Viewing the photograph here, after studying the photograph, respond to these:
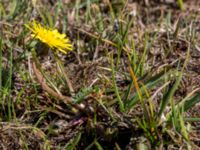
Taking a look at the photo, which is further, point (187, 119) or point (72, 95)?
point (72, 95)

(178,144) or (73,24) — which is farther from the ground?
(73,24)

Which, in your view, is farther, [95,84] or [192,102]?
[95,84]

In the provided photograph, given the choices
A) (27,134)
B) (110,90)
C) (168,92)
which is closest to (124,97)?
(110,90)

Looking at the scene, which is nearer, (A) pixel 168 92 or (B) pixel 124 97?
(A) pixel 168 92

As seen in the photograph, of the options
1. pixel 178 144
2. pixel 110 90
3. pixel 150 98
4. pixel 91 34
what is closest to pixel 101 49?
pixel 91 34

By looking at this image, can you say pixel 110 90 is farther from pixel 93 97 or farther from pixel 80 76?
pixel 80 76

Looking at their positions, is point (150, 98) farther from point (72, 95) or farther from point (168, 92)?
point (72, 95)

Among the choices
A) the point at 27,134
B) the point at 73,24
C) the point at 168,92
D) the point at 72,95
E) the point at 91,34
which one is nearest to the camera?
the point at 168,92

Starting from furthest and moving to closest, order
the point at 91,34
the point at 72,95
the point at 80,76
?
the point at 91,34
the point at 80,76
the point at 72,95

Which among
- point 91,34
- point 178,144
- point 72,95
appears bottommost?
point 178,144
